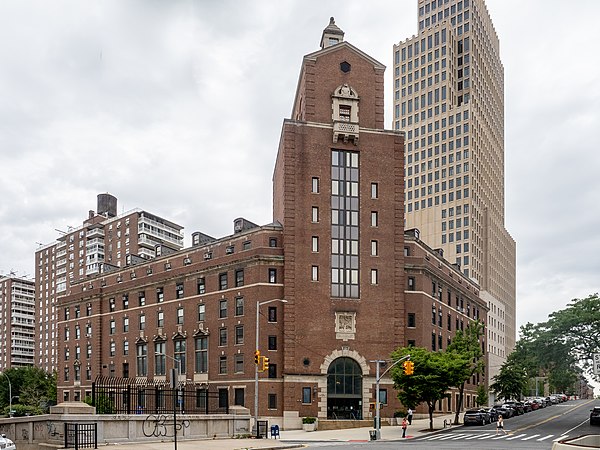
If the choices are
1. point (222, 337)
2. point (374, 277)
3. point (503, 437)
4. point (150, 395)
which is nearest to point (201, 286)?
point (222, 337)

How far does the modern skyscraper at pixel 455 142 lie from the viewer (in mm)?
151375

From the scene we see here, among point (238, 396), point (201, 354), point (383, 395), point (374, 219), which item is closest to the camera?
point (383, 395)

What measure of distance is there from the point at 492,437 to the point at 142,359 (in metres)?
49.7

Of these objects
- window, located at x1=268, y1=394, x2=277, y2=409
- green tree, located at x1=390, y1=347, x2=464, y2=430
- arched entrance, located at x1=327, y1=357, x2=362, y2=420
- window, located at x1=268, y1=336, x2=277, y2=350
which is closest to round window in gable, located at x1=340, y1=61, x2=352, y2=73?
window, located at x1=268, y1=336, x2=277, y2=350

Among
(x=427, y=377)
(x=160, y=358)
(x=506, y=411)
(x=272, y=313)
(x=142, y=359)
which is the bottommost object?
(x=506, y=411)

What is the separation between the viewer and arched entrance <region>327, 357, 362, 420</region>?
7625 centimetres

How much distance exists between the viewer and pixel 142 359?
94.1 metres

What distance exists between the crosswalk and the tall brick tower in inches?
651

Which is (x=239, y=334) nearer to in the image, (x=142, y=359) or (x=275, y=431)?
(x=142, y=359)

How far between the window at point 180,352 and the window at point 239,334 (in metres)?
10.1

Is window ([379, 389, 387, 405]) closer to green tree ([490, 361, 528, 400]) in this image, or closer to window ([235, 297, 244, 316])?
window ([235, 297, 244, 316])

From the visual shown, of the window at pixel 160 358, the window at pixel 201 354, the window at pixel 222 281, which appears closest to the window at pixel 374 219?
the window at pixel 222 281

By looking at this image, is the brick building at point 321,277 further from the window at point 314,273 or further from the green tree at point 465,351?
the green tree at point 465,351

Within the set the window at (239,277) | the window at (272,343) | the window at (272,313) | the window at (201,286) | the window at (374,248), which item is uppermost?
the window at (374,248)
